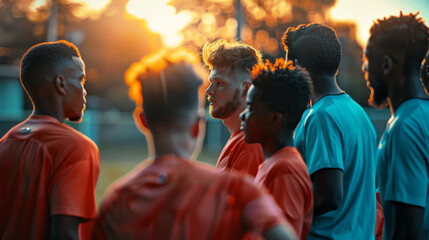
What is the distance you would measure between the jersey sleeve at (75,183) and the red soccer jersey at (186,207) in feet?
2.26

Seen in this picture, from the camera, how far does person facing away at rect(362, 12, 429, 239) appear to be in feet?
9.08

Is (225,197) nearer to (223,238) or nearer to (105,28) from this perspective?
(223,238)

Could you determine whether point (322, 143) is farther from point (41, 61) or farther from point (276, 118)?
point (41, 61)

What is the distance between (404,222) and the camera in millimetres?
2754

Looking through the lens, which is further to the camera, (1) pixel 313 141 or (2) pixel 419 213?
(1) pixel 313 141

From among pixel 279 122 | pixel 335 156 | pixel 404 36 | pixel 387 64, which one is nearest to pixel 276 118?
pixel 279 122

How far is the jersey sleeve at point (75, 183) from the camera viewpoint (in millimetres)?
2545

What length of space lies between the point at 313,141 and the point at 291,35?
2.96 feet

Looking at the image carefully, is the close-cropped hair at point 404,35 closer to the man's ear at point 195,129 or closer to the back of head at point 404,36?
the back of head at point 404,36

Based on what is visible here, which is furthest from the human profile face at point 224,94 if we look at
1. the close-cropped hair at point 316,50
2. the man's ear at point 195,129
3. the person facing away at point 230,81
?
the man's ear at point 195,129

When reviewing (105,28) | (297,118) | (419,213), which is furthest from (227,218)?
(105,28)

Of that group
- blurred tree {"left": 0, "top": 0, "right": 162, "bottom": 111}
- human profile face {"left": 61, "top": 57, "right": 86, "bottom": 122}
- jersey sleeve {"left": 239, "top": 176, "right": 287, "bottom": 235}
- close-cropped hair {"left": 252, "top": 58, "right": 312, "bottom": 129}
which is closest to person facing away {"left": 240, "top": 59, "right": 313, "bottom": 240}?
close-cropped hair {"left": 252, "top": 58, "right": 312, "bottom": 129}

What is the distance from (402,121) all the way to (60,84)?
203 cm

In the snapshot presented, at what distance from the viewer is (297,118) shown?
2697 mm
